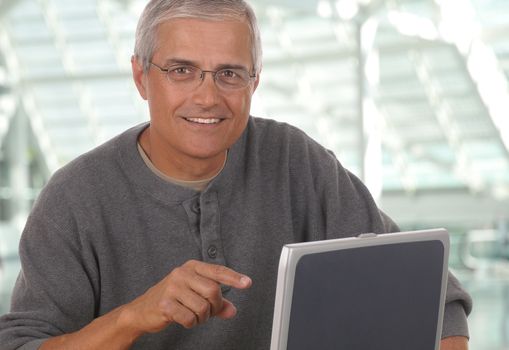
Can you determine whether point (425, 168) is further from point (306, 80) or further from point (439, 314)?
point (439, 314)

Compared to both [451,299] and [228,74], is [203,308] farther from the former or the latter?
[451,299]

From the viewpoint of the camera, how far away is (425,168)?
66.7 ft

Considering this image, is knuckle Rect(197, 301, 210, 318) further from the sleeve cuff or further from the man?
the sleeve cuff

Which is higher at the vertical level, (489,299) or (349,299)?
(349,299)

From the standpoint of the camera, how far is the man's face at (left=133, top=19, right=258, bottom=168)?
1.80 m

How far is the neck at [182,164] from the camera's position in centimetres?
197

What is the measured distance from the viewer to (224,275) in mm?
1396

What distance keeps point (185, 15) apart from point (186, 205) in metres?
0.41

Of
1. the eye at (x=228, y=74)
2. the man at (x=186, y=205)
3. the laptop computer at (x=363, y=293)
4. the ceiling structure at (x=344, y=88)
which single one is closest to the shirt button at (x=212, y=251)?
the man at (x=186, y=205)

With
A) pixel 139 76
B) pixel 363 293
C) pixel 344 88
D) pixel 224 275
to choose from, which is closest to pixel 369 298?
pixel 363 293

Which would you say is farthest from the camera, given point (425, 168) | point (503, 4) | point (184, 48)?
point (425, 168)

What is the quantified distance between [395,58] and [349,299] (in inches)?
692

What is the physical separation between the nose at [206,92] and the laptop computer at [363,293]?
1.92 ft

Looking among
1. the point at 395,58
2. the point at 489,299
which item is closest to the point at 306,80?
the point at 395,58
